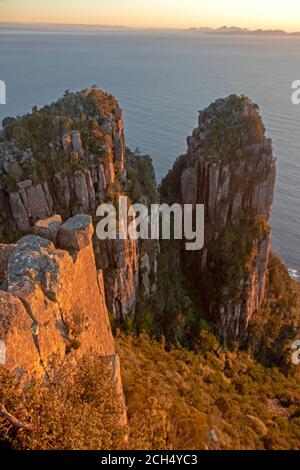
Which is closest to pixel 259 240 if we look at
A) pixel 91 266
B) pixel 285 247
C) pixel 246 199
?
pixel 246 199

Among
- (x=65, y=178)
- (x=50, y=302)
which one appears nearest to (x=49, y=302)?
(x=50, y=302)

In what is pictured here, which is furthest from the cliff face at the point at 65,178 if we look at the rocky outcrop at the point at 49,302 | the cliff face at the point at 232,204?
the rocky outcrop at the point at 49,302

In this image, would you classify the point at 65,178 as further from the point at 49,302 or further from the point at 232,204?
the point at 49,302

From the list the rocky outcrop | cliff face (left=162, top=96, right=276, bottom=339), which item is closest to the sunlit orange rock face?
the rocky outcrop
